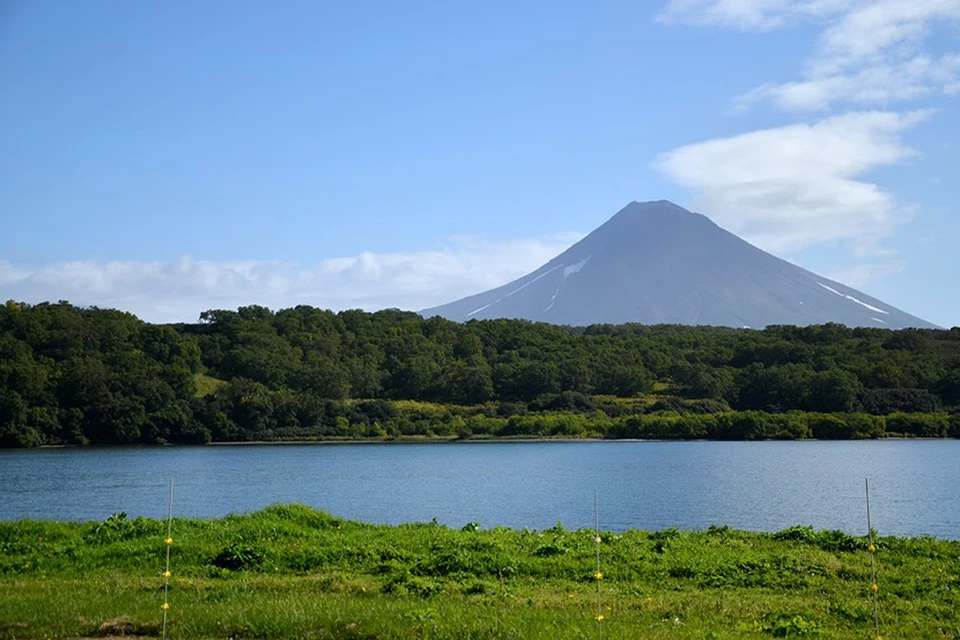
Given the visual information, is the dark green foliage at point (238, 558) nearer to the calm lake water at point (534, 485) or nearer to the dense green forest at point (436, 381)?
the calm lake water at point (534, 485)

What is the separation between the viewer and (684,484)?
47656 millimetres

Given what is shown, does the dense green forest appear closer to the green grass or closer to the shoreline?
the green grass

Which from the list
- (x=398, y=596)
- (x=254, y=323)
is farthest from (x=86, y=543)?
(x=254, y=323)

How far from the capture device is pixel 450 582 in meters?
14.3

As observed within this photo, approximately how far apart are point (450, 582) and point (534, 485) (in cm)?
3393

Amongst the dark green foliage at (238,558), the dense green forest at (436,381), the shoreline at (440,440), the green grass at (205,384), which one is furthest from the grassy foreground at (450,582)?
the green grass at (205,384)

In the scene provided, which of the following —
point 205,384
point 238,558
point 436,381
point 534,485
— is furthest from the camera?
point 436,381

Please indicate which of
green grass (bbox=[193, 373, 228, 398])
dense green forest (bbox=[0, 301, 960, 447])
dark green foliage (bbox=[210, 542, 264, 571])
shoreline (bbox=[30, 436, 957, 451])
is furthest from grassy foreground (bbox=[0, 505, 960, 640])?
green grass (bbox=[193, 373, 228, 398])

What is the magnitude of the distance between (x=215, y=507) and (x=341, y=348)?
87.9 meters

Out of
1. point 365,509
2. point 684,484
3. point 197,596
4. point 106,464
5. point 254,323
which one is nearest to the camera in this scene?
point 197,596

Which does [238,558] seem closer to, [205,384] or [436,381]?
[205,384]

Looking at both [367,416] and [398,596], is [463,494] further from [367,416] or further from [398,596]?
[367,416]

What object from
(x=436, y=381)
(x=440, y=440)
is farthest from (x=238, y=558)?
(x=436, y=381)

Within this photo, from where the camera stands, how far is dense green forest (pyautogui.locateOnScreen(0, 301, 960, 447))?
95.4m
